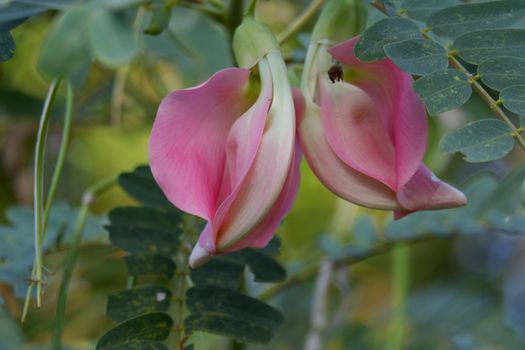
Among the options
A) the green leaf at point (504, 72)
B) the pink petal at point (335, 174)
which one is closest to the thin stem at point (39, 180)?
the pink petal at point (335, 174)

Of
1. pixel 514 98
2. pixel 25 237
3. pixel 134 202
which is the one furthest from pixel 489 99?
pixel 134 202

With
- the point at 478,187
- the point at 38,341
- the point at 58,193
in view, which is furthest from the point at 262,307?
the point at 58,193

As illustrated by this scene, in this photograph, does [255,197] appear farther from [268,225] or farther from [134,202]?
[134,202]

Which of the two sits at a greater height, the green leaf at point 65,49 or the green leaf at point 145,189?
the green leaf at point 65,49

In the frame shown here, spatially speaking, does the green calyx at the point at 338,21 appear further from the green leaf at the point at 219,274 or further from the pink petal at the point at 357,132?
the green leaf at the point at 219,274

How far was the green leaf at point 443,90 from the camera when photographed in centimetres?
48

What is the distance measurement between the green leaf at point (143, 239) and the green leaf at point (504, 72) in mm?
234

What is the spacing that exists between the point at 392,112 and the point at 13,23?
214 millimetres

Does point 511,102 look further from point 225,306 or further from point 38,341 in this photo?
point 38,341

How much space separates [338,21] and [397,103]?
64 millimetres

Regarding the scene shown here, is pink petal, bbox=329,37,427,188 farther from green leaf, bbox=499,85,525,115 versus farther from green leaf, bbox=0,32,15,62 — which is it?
green leaf, bbox=0,32,15,62

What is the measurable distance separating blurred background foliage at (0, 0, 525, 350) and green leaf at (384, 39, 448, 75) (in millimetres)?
243

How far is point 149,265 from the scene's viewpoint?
1.94 feet

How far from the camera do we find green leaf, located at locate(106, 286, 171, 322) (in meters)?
0.55
